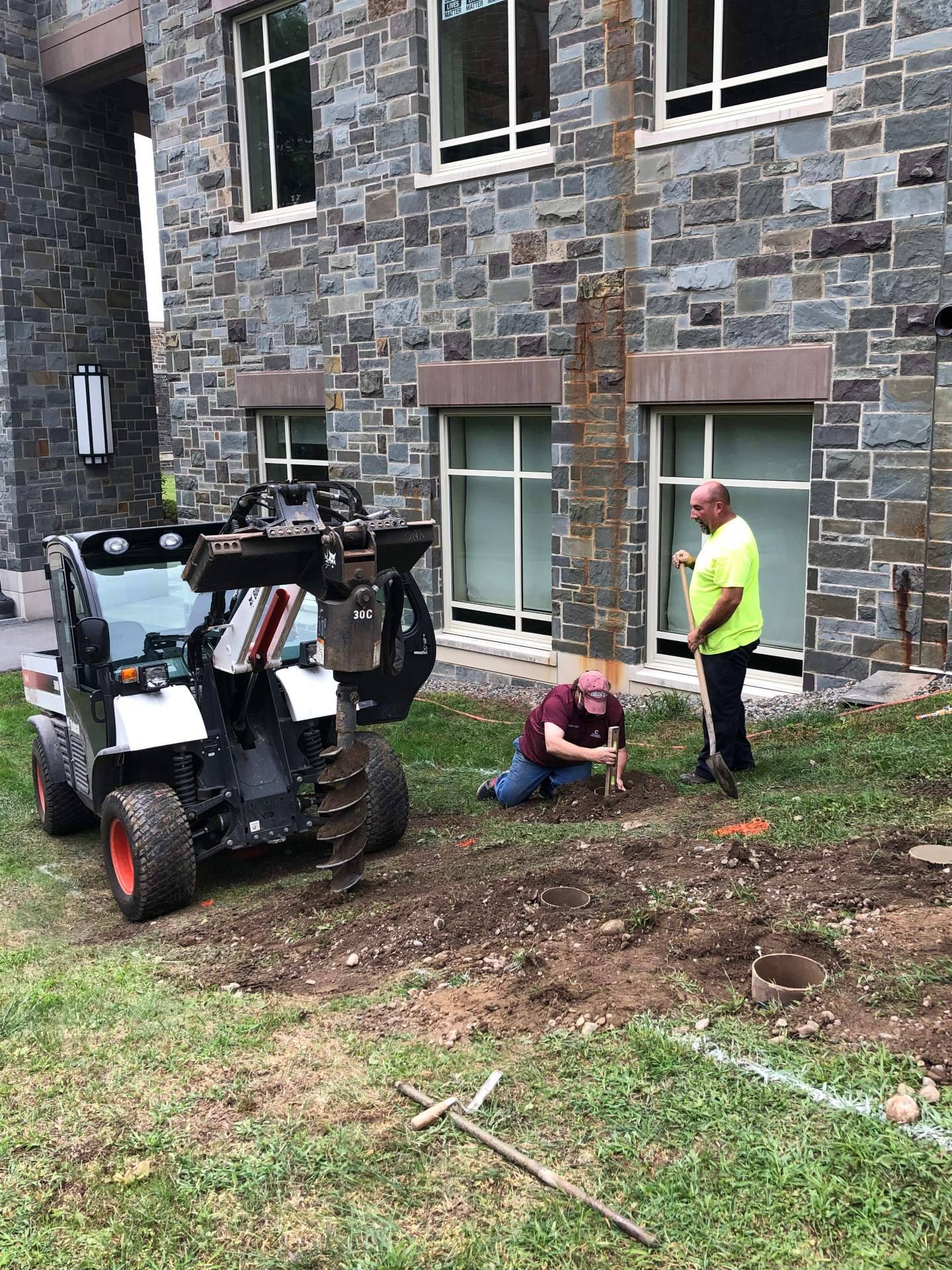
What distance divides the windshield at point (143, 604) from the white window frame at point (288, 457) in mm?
6870

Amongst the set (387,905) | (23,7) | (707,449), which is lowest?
(387,905)

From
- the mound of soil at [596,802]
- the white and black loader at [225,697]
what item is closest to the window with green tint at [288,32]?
the white and black loader at [225,697]

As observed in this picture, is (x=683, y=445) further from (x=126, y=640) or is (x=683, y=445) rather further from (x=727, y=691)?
(x=126, y=640)

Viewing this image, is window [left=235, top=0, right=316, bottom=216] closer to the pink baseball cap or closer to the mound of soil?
the pink baseball cap

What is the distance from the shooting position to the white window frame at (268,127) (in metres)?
13.5

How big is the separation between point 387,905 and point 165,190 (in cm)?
1264

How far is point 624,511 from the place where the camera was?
10.6m

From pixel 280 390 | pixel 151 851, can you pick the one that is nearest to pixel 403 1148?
pixel 151 851

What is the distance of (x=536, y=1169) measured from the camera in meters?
3.29

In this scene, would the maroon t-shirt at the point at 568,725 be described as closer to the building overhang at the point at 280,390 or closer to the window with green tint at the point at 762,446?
the window with green tint at the point at 762,446

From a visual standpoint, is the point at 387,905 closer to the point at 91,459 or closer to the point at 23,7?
the point at 91,459

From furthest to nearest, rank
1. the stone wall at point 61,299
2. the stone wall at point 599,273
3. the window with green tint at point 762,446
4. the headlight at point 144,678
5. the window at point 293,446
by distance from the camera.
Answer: the stone wall at point 61,299, the window at point 293,446, the window with green tint at point 762,446, the stone wall at point 599,273, the headlight at point 144,678

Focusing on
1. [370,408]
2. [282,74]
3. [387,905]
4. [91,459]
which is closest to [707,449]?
[370,408]

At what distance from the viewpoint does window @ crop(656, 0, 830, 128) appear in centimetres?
905
